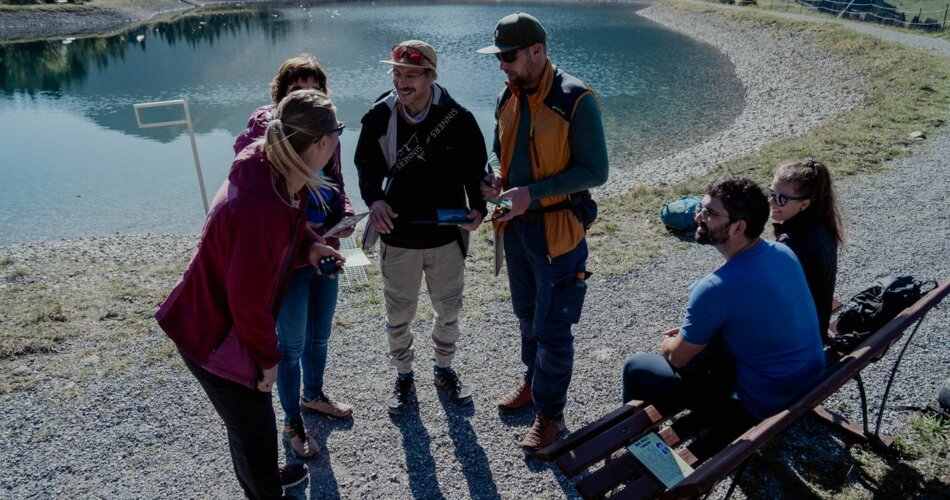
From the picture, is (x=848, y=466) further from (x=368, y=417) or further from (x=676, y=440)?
(x=368, y=417)

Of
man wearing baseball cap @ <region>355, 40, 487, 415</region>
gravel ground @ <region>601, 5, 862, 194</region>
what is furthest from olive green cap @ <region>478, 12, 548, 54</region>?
gravel ground @ <region>601, 5, 862, 194</region>

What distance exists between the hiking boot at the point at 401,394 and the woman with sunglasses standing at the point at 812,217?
2.41 meters

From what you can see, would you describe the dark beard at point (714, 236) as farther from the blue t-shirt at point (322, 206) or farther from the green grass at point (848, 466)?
the blue t-shirt at point (322, 206)

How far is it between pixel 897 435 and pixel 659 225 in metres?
4.06

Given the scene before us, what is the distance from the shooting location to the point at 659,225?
752 cm

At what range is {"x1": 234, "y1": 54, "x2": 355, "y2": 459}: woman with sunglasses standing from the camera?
3.34 meters

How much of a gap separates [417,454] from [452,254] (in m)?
1.20

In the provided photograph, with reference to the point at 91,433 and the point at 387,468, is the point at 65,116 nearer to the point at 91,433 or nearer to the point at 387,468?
the point at 91,433

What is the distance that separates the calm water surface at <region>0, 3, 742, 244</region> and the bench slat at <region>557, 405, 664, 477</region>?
10.5 m

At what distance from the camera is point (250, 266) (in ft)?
7.79

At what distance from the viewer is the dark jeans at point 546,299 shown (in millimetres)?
3490

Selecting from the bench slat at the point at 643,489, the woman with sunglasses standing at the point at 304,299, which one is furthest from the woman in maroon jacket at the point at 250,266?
the bench slat at the point at 643,489

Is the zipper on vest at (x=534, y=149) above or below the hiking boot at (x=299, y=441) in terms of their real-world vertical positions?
above

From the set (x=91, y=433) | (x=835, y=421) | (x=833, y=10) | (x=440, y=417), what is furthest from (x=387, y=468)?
(x=833, y=10)
